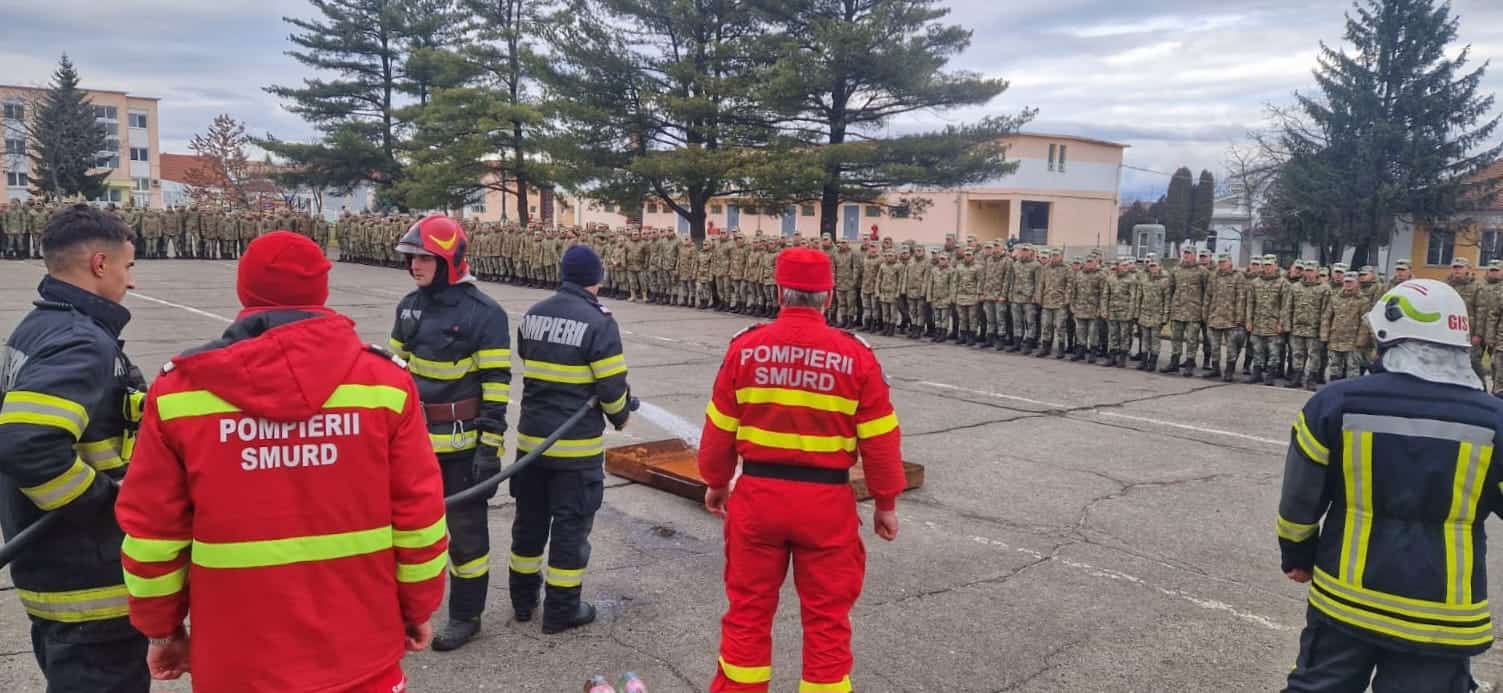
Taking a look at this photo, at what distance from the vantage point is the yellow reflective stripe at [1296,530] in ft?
11.0

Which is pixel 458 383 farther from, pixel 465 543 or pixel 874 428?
pixel 874 428

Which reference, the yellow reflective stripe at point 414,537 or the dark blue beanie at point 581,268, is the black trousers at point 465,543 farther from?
the yellow reflective stripe at point 414,537

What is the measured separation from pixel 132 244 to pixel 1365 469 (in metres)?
4.05

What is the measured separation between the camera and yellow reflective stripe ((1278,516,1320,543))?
11.0ft

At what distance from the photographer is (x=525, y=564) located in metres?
4.91

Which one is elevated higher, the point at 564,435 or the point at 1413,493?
the point at 1413,493

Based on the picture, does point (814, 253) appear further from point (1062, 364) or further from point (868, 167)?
point (868, 167)

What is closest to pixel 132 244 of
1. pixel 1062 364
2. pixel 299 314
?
pixel 299 314

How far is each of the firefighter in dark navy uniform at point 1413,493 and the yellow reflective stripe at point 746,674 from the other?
1963 millimetres

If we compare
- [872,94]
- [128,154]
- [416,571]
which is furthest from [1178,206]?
[128,154]

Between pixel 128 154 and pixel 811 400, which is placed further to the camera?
pixel 128 154

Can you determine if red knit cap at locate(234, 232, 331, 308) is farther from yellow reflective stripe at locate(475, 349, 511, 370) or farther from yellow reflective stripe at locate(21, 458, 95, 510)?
yellow reflective stripe at locate(475, 349, 511, 370)

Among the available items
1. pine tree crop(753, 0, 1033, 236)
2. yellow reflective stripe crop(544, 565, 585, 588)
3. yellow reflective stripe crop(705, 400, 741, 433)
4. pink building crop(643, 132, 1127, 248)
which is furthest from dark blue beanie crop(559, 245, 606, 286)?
pink building crop(643, 132, 1127, 248)

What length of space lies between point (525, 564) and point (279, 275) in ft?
9.02
